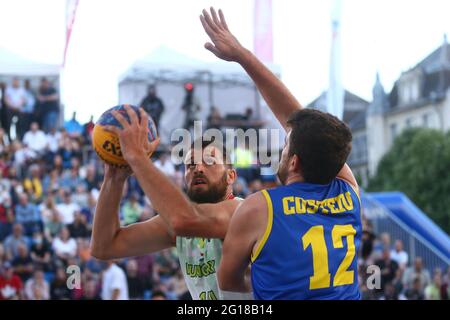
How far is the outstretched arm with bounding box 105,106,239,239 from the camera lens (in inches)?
135

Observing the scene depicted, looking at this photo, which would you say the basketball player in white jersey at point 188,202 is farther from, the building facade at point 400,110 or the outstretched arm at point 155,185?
the building facade at point 400,110

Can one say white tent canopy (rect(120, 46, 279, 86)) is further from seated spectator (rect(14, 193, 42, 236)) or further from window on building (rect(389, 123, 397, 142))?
window on building (rect(389, 123, 397, 142))

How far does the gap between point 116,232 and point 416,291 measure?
10.6 m

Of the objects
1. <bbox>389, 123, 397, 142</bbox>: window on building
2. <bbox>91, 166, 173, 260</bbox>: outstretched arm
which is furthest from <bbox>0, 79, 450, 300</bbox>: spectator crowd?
<bbox>389, 123, 397, 142</bbox>: window on building

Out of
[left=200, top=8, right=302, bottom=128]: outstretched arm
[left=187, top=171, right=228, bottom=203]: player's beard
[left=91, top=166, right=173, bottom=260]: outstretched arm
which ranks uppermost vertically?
[left=200, top=8, right=302, bottom=128]: outstretched arm

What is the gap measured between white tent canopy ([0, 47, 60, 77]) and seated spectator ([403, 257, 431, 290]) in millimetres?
7308

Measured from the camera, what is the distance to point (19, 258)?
45.4 feet

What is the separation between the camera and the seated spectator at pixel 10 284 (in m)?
13.2

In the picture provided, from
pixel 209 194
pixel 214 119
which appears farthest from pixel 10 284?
pixel 209 194

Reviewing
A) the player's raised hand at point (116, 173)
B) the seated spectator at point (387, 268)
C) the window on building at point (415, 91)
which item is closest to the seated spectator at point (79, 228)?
the seated spectator at point (387, 268)

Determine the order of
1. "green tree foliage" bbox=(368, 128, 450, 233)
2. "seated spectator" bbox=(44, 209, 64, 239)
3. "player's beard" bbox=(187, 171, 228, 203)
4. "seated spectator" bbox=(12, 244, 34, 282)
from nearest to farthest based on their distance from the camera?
"player's beard" bbox=(187, 171, 228, 203), "seated spectator" bbox=(12, 244, 34, 282), "seated spectator" bbox=(44, 209, 64, 239), "green tree foliage" bbox=(368, 128, 450, 233)

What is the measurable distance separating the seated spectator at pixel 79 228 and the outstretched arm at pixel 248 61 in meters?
10.3

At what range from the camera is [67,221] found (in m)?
14.4
